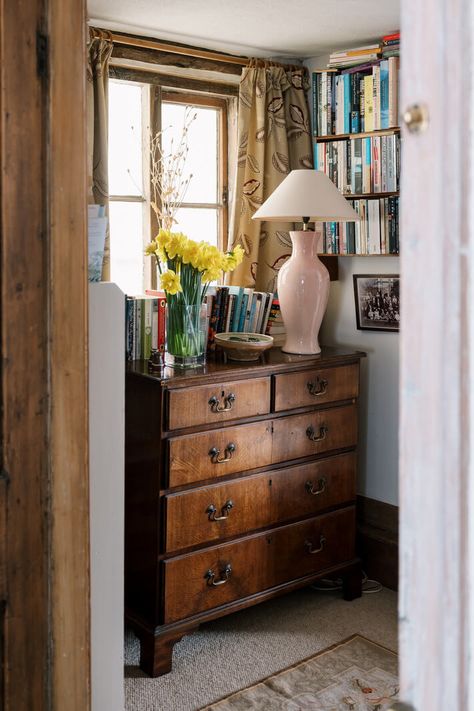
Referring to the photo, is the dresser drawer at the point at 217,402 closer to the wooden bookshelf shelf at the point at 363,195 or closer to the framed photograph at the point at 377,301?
the framed photograph at the point at 377,301

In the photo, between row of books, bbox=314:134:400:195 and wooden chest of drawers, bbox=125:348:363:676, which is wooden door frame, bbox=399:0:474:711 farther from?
row of books, bbox=314:134:400:195

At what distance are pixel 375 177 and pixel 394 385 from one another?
870mm

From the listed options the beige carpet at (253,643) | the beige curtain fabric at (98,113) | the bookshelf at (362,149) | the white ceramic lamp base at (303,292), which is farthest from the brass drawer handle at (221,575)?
the bookshelf at (362,149)

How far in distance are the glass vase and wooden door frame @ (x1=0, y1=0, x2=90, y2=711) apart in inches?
44.9

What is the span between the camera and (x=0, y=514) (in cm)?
153

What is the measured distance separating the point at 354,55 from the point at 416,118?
2.77 m

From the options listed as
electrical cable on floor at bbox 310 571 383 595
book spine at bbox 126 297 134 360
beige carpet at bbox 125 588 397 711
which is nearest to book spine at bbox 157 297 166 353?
book spine at bbox 126 297 134 360

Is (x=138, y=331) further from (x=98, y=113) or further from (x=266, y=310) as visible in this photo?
(x=98, y=113)

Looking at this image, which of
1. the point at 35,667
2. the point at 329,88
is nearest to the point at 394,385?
the point at 329,88

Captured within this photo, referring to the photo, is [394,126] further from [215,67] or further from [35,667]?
[35,667]

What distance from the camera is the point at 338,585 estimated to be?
3.37m

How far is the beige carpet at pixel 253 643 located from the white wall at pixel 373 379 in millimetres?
495

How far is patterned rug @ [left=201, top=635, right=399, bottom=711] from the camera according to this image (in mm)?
2479

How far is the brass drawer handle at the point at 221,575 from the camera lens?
8.99ft
